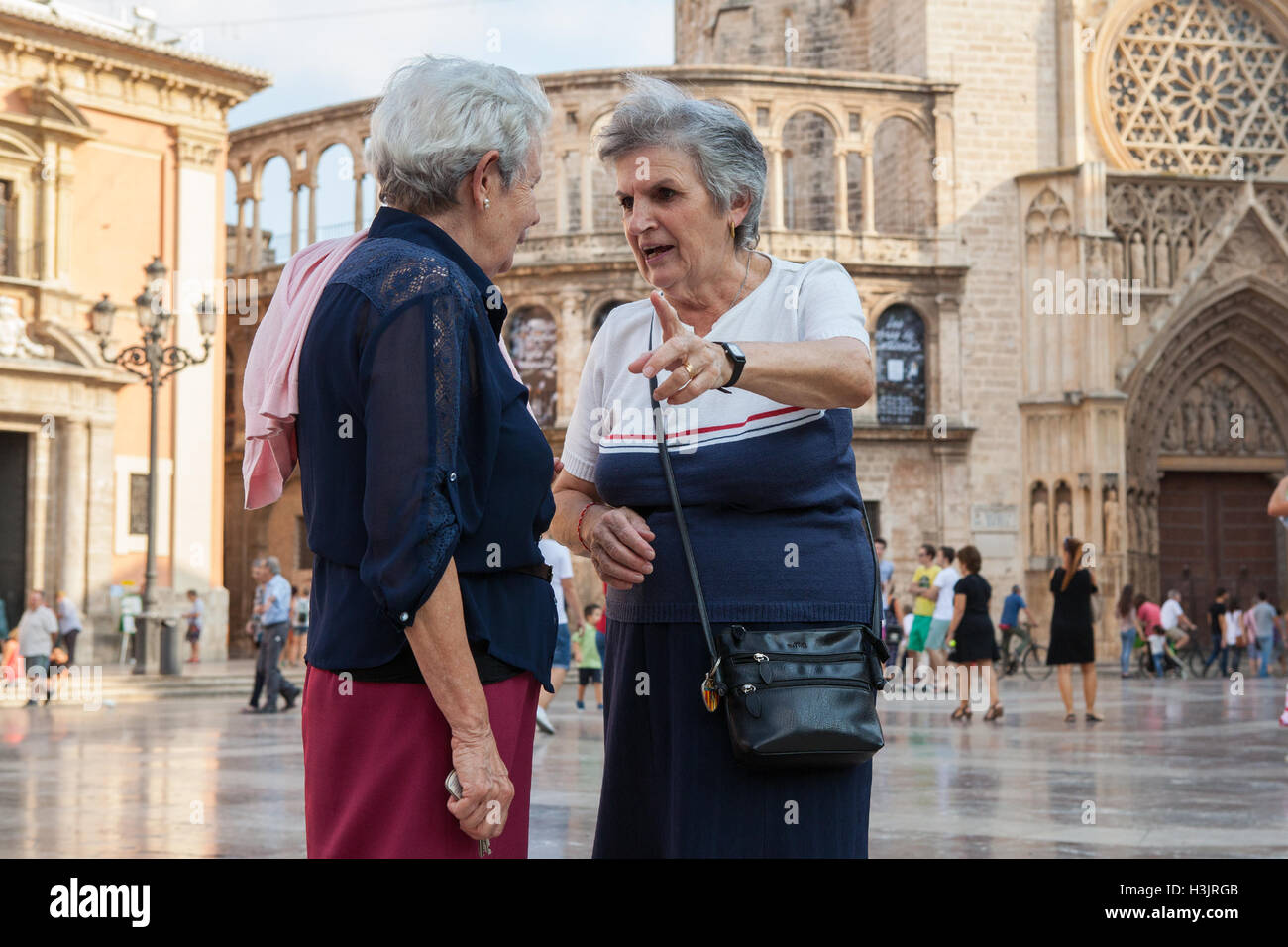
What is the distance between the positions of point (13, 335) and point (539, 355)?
10412 millimetres

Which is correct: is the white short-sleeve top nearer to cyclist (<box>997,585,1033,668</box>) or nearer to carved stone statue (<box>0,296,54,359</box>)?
cyclist (<box>997,585,1033,668</box>)

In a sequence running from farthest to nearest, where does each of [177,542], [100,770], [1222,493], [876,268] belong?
1. [1222,493]
2. [876,268]
3. [177,542]
4. [100,770]

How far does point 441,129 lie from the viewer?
8.61 ft

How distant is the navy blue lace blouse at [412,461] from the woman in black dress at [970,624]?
13.0m

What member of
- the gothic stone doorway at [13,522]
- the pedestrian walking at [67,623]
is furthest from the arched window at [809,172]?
the pedestrian walking at [67,623]

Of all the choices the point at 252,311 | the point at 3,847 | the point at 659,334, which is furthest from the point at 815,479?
the point at 252,311

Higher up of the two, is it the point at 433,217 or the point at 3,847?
the point at 433,217

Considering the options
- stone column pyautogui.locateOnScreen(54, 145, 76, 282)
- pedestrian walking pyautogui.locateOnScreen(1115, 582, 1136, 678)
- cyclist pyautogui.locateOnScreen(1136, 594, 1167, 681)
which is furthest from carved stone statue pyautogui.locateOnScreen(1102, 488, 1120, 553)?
stone column pyautogui.locateOnScreen(54, 145, 76, 282)

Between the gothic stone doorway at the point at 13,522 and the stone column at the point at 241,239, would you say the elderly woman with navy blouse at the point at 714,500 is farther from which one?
the stone column at the point at 241,239

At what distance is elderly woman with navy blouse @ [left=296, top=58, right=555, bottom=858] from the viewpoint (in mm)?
2402

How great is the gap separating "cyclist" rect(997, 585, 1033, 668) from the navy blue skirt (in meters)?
21.8
